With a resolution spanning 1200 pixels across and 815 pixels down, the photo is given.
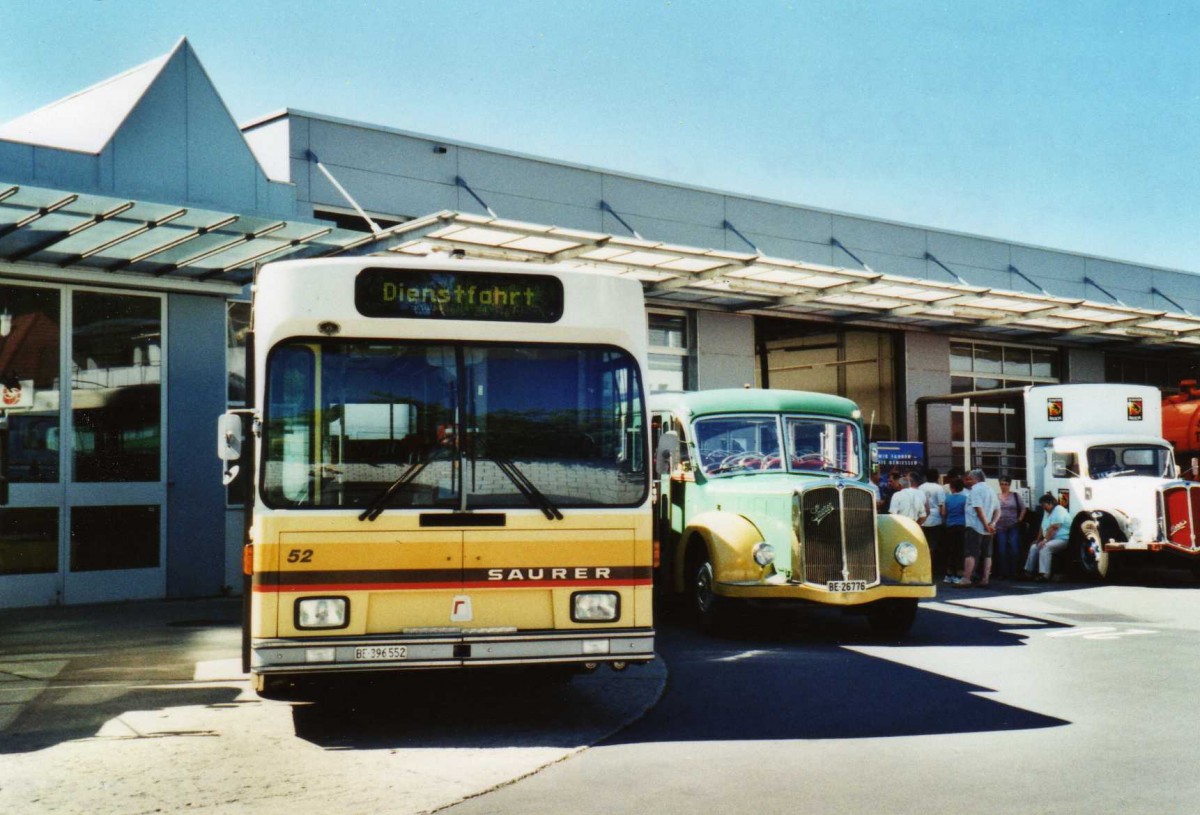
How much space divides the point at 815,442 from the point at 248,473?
299 inches

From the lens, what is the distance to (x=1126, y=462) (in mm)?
19297

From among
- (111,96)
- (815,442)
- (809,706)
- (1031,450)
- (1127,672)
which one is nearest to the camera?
(809,706)

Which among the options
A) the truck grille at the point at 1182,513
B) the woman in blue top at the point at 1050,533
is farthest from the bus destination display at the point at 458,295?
the woman in blue top at the point at 1050,533

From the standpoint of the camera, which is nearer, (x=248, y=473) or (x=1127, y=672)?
(x=248, y=473)

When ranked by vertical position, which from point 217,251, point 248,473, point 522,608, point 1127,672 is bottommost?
point 1127,672

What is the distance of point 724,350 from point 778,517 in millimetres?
11775

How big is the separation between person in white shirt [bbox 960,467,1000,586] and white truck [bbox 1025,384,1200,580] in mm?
1734

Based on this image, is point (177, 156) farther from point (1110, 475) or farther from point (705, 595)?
point (1110, 475)

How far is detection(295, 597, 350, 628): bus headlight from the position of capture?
23.7ft

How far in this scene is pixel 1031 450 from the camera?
2053cm

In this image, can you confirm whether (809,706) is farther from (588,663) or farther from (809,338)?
(809,338)

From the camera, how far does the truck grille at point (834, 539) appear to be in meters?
12.0

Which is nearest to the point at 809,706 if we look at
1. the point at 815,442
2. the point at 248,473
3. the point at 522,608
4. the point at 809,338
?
the point at 522,608

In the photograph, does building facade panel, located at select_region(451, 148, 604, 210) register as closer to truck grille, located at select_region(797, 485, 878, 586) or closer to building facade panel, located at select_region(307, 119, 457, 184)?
building facade panel, located at select_region(307, 119, 457, 184)
